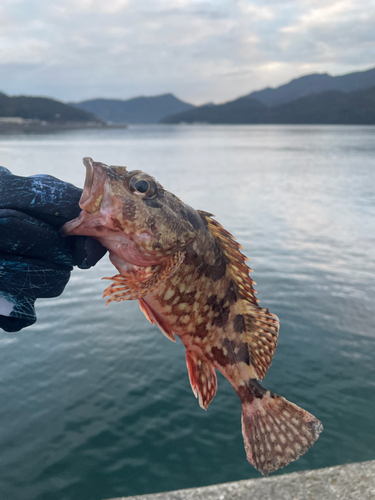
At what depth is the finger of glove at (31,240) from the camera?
3.02 m

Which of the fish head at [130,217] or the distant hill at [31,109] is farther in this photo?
the distant hill at [31,109]

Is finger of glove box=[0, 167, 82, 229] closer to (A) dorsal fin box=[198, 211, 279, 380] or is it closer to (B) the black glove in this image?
(B) the black glove

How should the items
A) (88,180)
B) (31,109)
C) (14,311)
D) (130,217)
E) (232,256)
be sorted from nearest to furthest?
1. (88,180)
2. (130,217)
3. (14,311)
4. (232,256)
5. (31,109)

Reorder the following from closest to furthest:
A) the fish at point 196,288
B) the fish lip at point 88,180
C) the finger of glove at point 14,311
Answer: the fish lip at point 88,180, the fish at point 196,288, the finger of glove at point 14,311

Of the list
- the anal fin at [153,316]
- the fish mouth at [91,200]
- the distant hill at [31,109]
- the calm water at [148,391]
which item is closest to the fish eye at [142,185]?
the fish mouth at [91,200]

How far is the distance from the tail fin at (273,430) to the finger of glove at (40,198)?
7.92 feet

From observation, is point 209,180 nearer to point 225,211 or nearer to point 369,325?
point 225,211

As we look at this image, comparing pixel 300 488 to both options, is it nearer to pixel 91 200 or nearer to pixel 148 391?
pixel 148 391

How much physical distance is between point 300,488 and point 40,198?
489cm

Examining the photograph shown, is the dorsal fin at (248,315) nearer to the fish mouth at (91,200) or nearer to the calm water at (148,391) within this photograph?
the fish mouth at (91,200)

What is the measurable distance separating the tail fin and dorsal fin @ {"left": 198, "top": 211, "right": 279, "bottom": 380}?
299mm

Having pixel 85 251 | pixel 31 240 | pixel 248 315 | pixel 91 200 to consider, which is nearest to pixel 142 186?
pixel 91 200

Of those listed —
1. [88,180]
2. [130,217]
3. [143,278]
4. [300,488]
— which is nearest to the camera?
[88,180]

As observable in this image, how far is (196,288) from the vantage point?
343 cm
